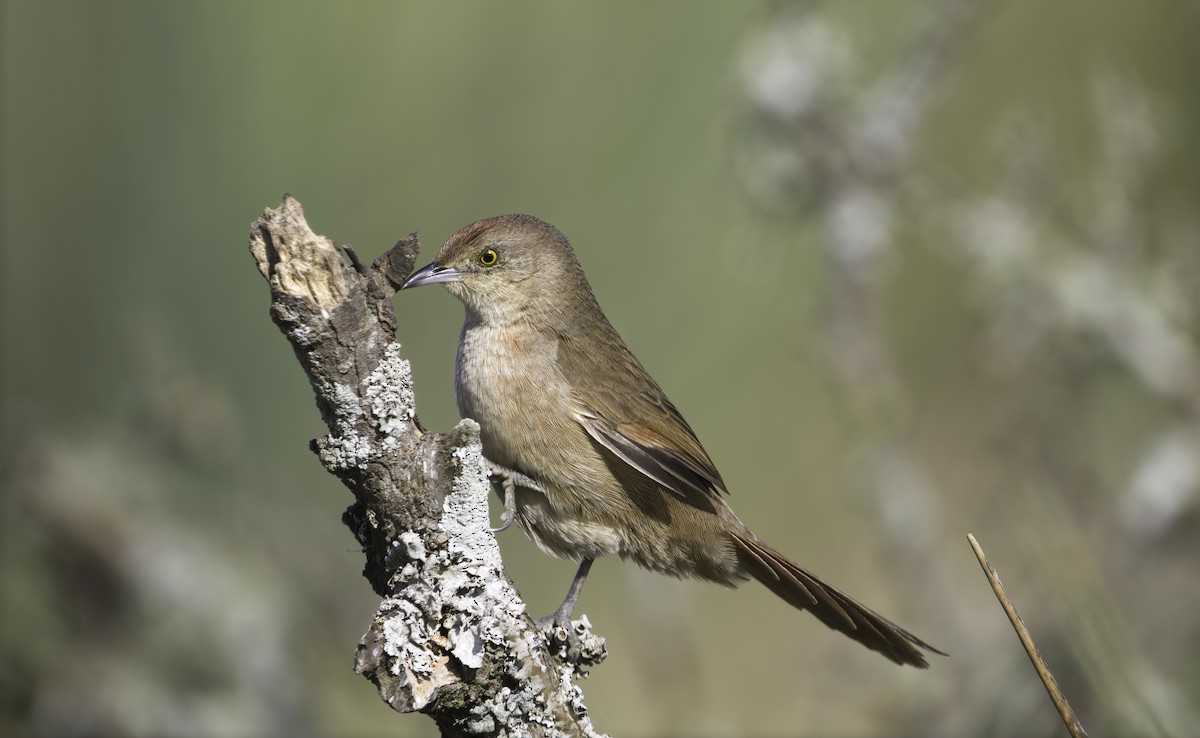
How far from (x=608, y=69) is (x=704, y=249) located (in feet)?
3.07

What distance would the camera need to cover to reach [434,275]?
331 centimetres

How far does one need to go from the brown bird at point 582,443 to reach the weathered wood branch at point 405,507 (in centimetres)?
72

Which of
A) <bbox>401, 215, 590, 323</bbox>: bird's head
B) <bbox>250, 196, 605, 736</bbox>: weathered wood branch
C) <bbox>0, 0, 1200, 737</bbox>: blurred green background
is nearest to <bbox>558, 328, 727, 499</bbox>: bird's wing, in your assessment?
<bbox>401, 215, 590, 323</bbox>: bird's head

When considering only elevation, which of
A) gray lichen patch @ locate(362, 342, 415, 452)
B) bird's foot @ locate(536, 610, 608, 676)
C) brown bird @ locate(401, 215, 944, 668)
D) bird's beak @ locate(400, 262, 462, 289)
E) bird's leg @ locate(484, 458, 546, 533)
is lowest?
bird's foot @ locate(536, 610, 608, 676)

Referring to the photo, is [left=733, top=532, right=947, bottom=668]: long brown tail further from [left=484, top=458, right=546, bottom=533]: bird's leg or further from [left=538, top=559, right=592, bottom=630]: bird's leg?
[left=484, top=458, right=546, bottom=533]: bird's leg

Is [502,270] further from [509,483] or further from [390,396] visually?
[390,396]

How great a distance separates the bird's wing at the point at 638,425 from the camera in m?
2.96

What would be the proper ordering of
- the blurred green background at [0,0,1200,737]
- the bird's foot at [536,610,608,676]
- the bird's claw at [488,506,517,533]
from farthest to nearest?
the blurred green background at [0,0,1200,737], the bird's claw at [488,506,517,533], the bird's foot at [536,610,608,676]

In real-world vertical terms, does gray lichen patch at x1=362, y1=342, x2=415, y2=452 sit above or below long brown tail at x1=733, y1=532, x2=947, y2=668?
below

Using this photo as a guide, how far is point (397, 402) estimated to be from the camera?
2.00 meters

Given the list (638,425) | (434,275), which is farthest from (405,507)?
(434,275)

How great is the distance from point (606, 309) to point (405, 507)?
2.93 metres

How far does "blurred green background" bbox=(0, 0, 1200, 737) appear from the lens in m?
4.55

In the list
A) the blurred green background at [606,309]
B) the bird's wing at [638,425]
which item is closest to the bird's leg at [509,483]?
the bird's wing at [638,425]
